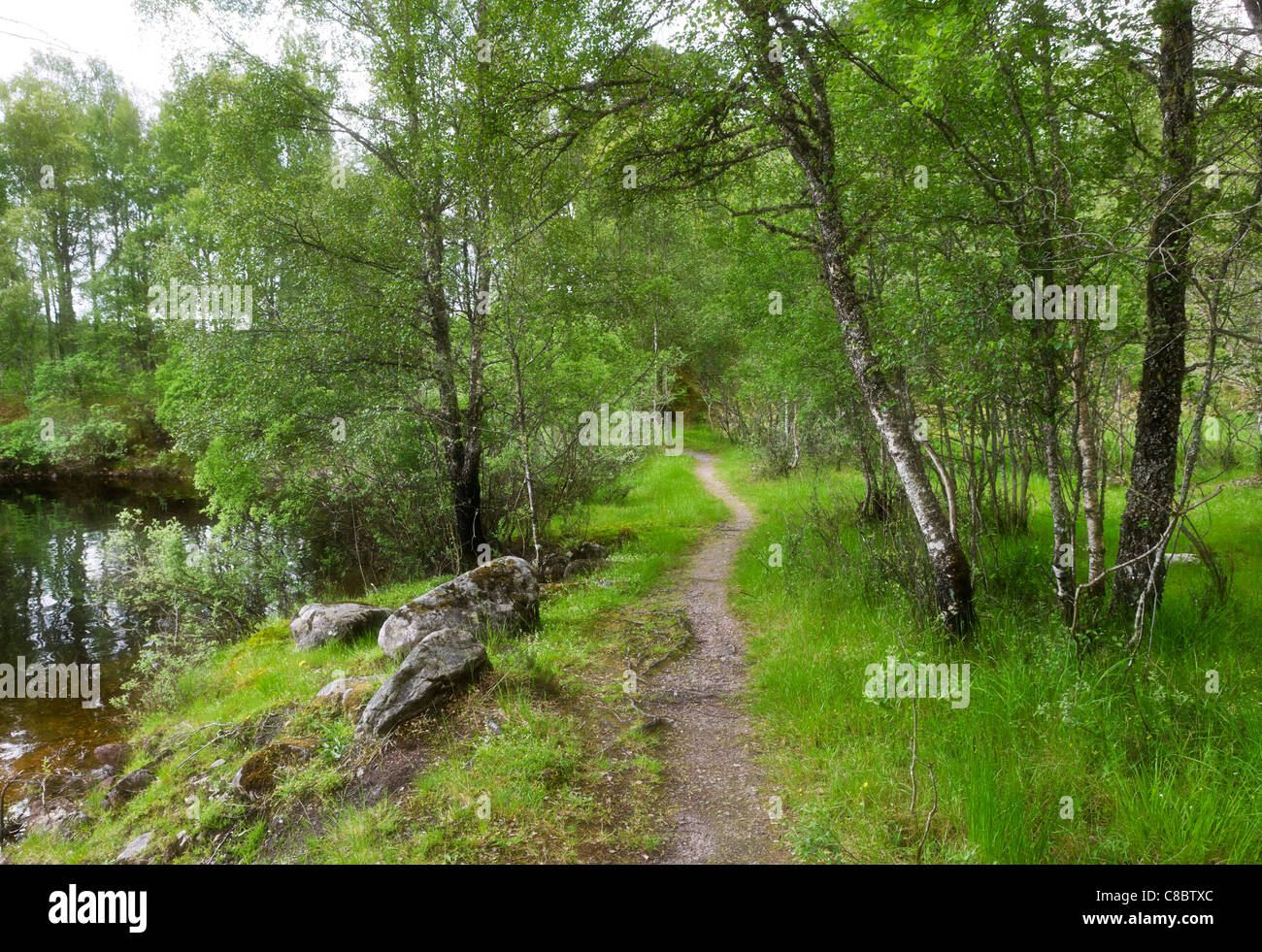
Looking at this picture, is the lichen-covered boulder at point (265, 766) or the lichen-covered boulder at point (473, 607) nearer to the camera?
the lichen-covered boulder at point (265, 766)

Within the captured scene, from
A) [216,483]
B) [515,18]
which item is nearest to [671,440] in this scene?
[216,483]

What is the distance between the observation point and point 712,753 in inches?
191

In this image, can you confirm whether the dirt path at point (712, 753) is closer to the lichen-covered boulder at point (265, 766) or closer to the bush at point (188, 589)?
the lichen-covered boulder at point (265, 766)
